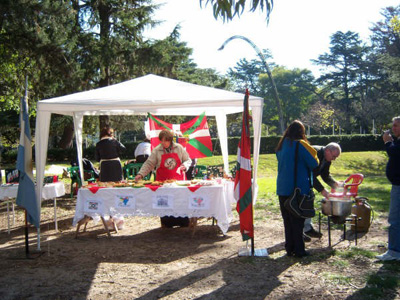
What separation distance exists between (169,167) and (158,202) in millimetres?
1007

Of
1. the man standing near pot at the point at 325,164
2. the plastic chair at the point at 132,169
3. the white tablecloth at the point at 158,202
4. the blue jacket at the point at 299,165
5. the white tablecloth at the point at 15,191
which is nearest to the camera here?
the blue jacket at the point at 299,165

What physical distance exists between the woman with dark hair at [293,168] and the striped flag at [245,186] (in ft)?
1.39

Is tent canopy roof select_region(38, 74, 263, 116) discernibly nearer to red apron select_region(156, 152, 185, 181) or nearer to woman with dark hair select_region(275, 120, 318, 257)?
red apron select_region(156, 152, 185, 181)

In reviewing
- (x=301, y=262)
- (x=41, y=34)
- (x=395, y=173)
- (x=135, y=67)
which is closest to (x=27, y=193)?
(x=301, y=262)

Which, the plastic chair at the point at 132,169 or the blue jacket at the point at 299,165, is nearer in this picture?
the blue jacket at the point at 299,165

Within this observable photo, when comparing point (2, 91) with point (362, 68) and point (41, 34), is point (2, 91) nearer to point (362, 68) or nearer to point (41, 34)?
point (41, 34)

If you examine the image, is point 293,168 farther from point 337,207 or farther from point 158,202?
point 158,202

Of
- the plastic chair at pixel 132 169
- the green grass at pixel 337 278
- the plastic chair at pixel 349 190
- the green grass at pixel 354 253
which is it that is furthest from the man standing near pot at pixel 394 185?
the plastic chair at pixel 132 169

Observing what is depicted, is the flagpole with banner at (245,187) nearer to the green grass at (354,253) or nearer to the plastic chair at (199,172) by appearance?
the green grass at (354,253)

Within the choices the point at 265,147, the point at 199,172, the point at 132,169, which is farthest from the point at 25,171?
the point at 265,147

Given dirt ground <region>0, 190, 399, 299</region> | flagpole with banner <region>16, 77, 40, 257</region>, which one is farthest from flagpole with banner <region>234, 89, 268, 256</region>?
flagpole with banner <region>16, 77, 40, 257</region>

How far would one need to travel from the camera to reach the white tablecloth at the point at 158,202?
5859mm

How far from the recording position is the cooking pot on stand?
516cm

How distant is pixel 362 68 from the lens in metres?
56.5
